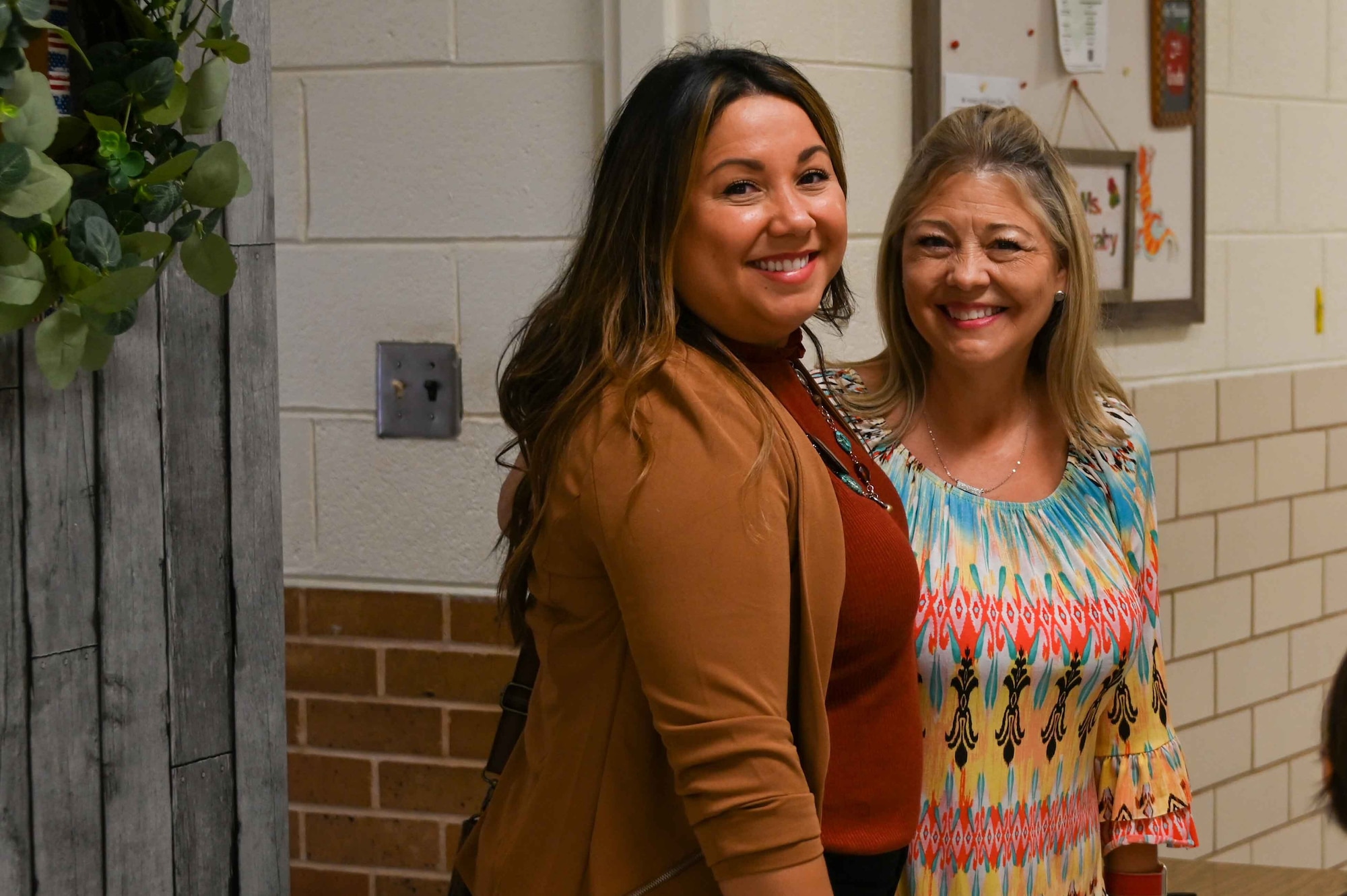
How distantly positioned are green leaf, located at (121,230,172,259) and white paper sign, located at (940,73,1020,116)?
1699 millimetres

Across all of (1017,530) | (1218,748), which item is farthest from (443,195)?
(1218,748)

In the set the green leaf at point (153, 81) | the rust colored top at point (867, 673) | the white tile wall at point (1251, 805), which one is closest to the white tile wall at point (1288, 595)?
the white tile wall at point (1251, 805)

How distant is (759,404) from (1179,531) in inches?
88.8

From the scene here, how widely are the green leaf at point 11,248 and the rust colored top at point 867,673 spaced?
0.60 m

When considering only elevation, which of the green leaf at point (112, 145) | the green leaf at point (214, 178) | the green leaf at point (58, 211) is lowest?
the green leaf at point (58, 211)

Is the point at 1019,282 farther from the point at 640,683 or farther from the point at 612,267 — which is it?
the point at 640,683

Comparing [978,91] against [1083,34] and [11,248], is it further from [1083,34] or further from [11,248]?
[11,248]

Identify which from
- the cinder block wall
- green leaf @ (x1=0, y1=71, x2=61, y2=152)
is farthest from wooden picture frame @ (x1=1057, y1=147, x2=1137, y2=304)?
green leaf @ (x1=0, y1=71, x2=61, y2=152)

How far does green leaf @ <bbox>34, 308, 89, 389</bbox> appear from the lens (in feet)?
4.04

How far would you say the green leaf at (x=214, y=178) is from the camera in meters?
1.30

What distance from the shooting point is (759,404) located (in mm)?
1296

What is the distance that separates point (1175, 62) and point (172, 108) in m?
2.45

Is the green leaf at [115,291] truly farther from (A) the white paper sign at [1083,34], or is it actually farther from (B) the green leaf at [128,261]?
(A) the white paper sign at [1083,34]

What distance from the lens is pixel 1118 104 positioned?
3076mm
